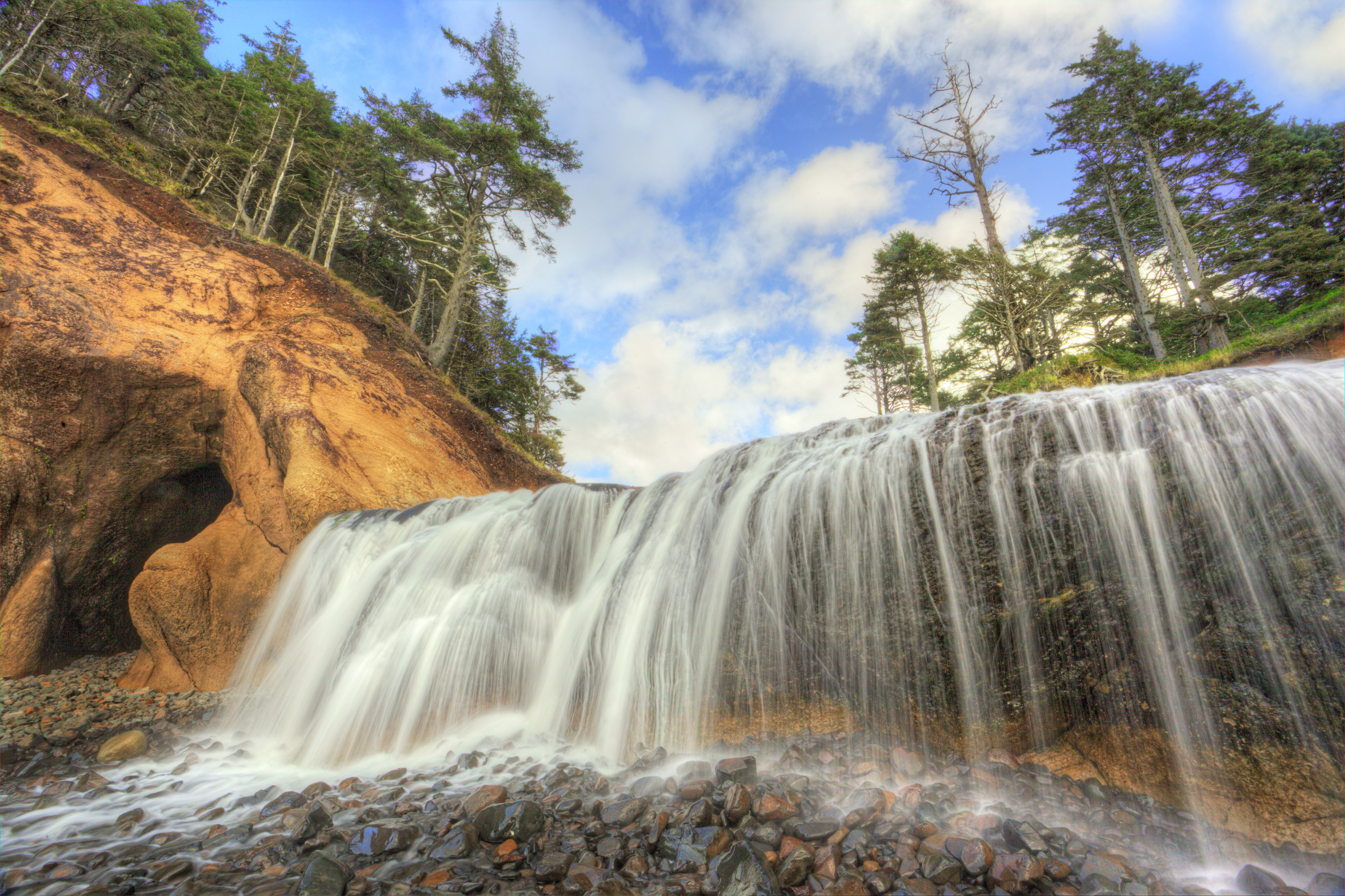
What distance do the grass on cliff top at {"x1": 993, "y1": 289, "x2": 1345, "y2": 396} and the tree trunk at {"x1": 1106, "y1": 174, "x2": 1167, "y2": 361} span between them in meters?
0.67

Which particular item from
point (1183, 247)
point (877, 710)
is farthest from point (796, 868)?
point (1183, 247)

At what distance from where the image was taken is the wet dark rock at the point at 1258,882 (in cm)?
208

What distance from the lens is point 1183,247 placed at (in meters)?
15.9

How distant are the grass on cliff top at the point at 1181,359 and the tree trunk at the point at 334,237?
29658mm

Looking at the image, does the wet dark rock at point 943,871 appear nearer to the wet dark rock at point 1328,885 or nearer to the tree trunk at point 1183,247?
the wet dark rock at point 1328,885

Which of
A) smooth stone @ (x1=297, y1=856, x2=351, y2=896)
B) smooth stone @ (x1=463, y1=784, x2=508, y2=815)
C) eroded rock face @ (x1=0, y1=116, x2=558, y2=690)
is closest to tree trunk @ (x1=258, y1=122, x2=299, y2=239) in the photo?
eroded rock face @ (x1=0, y1=116, x2=558, y2=690)

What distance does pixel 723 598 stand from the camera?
15.3 ft

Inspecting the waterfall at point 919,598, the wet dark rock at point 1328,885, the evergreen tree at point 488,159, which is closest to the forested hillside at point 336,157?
the evergreen tree at point 488,159

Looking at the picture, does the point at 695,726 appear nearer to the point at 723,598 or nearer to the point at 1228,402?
the point at 723,598

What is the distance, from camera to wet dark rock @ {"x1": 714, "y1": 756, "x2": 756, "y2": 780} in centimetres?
306

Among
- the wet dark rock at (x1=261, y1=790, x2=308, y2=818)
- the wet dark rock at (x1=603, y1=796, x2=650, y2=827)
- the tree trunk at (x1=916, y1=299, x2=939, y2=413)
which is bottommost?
the wet dark rock at (x1=261, y1=790, x2=308, y2=818)

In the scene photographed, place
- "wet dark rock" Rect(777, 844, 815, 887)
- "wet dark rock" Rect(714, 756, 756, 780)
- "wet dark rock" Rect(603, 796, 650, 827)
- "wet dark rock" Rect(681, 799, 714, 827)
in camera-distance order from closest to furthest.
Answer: "wet dark rock" Rect(777, 844, 815, 887) → "wet dark rock" Rect(681, 799, 714, 827) → "wet dark rock" Rect(603, 796, 650, 827) → "wet dark rock" Rect(714, 756, 756, 780)

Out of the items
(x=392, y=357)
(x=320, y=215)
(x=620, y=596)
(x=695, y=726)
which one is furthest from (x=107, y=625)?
(x=320, y=215)

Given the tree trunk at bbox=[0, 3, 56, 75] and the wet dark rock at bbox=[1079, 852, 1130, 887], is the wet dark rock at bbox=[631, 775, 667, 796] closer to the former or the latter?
the wet dark rock at bbox=[1079, 852, 1130, 887]
